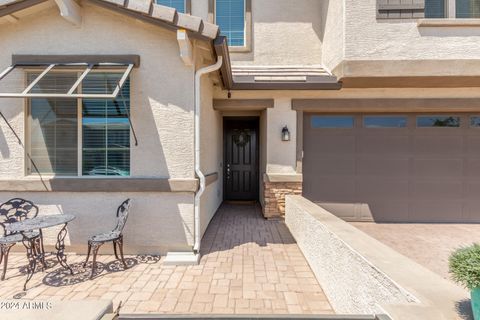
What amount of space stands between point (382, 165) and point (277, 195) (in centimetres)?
296

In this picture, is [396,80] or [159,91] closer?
[159,91]

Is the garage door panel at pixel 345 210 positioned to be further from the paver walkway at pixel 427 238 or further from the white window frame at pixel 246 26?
the white window frame at pixel 246 26

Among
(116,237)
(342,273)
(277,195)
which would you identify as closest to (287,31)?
(277,195)

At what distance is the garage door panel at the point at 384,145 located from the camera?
679 cm

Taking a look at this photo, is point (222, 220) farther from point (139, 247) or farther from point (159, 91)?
point (159, 91)

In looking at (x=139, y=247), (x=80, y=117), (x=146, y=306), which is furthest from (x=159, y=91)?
(x=146, y=306)

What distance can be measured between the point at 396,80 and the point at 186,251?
5937 millimetres

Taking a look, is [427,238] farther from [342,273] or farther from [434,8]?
[434,8]

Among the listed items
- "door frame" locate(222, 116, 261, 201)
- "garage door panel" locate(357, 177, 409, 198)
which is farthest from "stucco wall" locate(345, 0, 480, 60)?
"door frame" locate(222, 116, 261, 201)

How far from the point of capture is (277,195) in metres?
6.75

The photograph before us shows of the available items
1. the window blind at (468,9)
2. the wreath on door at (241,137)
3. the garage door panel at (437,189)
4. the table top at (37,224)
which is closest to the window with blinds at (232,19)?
the wreath on door at (241,137)

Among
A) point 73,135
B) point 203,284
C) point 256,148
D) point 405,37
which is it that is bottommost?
point 203,284

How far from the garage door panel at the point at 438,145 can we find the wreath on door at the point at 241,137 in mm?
5020

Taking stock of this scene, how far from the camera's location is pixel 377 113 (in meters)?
6.79
